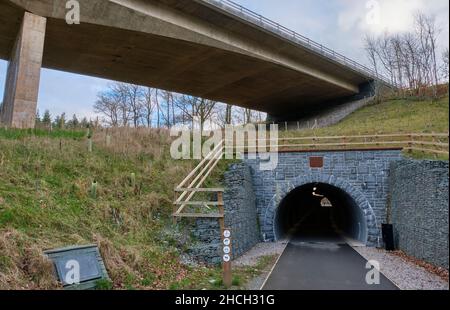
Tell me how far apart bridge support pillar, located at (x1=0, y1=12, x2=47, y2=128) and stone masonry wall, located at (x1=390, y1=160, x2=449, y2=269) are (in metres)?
17.7

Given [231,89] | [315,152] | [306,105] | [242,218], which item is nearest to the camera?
[242,218]

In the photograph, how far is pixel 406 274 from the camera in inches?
373

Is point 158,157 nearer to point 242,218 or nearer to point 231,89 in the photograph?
point 242,218

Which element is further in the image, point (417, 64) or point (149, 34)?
point (417, 64)

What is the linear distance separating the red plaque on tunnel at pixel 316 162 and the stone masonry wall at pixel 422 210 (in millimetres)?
3540

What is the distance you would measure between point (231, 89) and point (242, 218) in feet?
65.8

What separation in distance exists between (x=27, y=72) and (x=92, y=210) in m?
11.9

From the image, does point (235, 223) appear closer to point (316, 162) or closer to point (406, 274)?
point (406, 274)

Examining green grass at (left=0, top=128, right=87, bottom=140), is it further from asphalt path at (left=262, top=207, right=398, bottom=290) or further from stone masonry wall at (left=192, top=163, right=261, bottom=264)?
asphalt path at (left=262, top=207, right=398, bottom=290)

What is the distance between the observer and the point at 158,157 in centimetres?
1510

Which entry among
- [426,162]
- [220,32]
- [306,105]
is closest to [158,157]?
[426,162]

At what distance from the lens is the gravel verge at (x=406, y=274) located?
27.2 ft

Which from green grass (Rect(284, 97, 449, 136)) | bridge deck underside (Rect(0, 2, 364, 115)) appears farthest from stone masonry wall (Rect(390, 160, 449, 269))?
bridge deck underside (Rect(0, 2, 364, 115))
